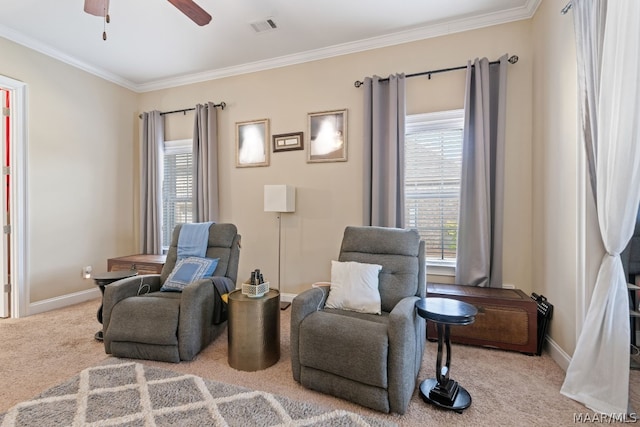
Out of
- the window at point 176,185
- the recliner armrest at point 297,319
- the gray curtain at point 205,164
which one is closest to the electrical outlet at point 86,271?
the window at point 176,185

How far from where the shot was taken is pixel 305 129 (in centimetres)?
365

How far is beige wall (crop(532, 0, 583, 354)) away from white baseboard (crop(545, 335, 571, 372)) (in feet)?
0.13

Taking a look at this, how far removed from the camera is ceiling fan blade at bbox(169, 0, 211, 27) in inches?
81.1

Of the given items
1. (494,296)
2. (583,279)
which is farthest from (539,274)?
(583,279)

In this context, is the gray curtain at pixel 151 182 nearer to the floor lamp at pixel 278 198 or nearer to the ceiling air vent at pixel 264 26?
the floor lamp at pixel 278 198

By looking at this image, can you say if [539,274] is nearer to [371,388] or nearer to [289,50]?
[371,388]

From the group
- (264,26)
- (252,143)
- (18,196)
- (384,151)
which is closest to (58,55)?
(18,196)

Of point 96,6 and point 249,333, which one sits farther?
point 249,333

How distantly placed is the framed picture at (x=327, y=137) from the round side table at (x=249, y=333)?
6.20 ft

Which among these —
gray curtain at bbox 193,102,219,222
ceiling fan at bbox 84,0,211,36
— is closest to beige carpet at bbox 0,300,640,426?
gray curtain at bbox 193,102,219,222

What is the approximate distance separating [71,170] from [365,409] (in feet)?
13.8

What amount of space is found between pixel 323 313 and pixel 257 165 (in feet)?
7.73

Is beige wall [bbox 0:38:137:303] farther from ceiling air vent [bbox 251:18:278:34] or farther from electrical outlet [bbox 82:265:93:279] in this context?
ceiling air vent [bbox 251:18:278:34]

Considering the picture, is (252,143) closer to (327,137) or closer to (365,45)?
(327,137)
